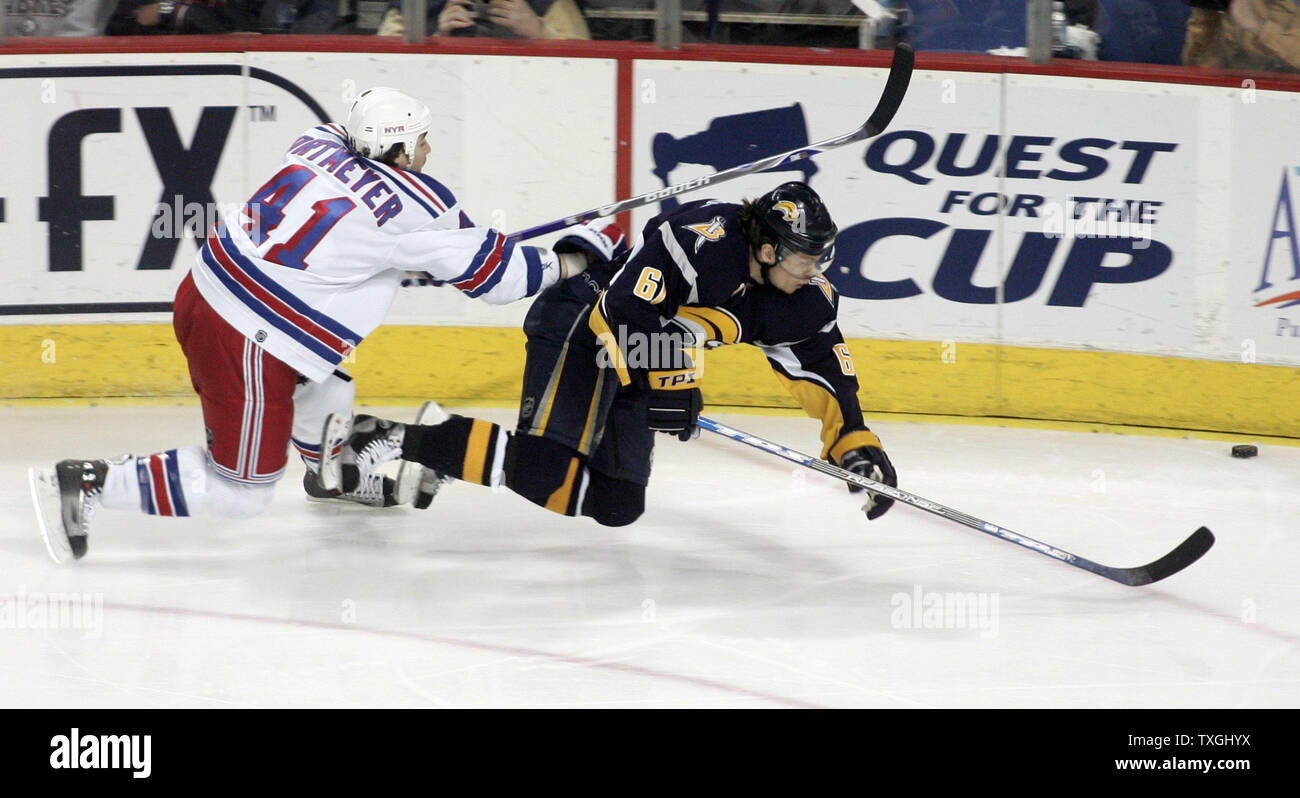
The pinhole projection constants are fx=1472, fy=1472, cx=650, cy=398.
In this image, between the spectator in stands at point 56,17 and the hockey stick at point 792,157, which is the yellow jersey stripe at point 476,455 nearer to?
the hockey stick at point 792,157

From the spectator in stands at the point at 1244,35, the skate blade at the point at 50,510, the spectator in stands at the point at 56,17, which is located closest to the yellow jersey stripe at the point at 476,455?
the skate blade at the point at 50,510

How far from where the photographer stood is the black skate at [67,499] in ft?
11.1

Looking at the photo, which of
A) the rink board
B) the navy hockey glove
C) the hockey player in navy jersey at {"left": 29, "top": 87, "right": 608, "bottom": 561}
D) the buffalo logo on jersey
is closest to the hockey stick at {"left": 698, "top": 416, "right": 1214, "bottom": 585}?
the navy hockey glove

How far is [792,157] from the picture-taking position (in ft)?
12.9

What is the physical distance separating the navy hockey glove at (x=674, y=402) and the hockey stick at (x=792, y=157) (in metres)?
0.63

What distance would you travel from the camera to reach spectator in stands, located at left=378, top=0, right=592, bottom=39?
5.06m

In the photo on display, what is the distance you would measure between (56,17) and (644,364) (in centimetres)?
284

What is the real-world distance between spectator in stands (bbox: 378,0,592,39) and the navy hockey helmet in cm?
199

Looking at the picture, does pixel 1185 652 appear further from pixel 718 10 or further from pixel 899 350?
pixel 718 10

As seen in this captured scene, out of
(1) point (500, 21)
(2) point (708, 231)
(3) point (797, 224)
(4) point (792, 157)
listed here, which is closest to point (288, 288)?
(2) point (708, 231)

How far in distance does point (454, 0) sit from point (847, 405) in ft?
7.68

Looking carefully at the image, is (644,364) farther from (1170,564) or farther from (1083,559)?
(1170,564)

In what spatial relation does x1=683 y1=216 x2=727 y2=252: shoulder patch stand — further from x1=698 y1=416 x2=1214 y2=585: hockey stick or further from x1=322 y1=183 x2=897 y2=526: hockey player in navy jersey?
x1=698 y1=416 x2=1214 y2=585: hockey stick

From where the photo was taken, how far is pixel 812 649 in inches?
121
